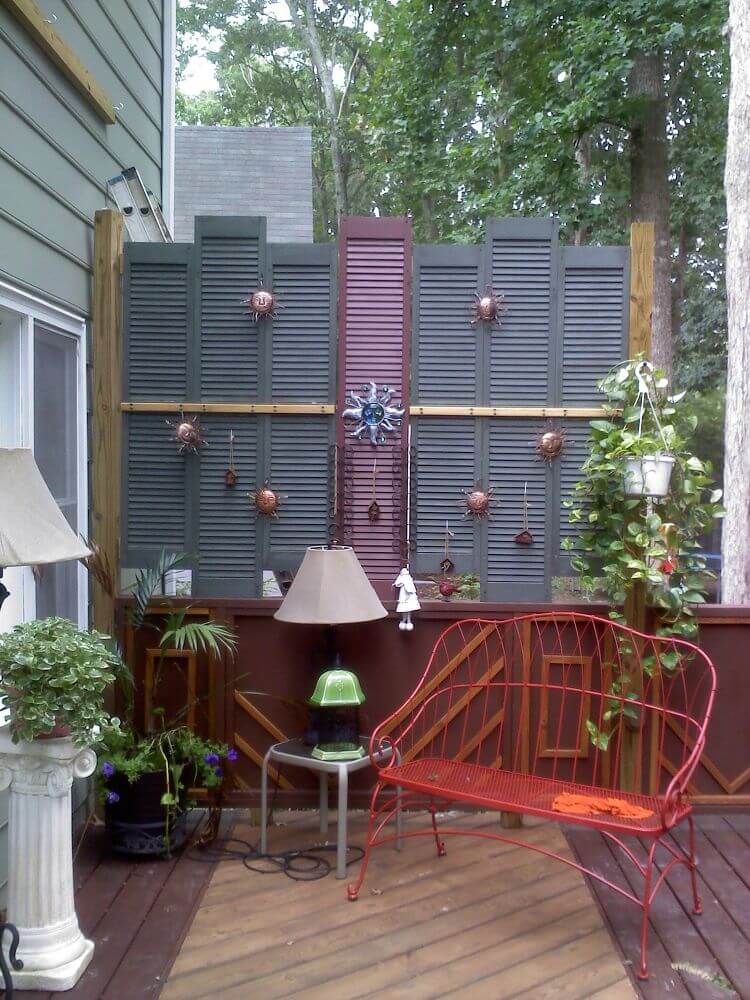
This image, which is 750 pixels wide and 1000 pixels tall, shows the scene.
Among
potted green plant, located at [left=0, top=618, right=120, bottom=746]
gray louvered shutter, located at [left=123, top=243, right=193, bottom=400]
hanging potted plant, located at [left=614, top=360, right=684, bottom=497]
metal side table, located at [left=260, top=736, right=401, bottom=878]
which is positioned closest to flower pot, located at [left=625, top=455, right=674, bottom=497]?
hanging potted plant, located at [left=614, top=360, right=684, bottom=497]

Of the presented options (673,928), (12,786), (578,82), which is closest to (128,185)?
Answer: (12,786)

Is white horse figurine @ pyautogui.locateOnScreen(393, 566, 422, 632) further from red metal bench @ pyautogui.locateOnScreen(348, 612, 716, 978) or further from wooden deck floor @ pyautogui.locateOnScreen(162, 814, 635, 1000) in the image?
wooden deck floor @ pyautogui.locateOnScreen(162, 814, 635, 1000)

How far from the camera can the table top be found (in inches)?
120

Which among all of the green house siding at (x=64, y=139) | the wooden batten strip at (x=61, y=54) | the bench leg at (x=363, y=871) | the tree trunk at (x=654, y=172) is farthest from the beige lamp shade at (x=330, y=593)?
the tree trunk at (x=654, y=172)

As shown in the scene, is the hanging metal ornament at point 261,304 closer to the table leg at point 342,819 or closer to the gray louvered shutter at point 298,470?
the gray louvered shutter at point 298,470

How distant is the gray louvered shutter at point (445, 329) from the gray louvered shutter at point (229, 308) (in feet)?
2.00

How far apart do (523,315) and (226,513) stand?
140 centimetres

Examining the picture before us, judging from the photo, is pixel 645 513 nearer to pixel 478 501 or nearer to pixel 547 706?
pixel 478 501

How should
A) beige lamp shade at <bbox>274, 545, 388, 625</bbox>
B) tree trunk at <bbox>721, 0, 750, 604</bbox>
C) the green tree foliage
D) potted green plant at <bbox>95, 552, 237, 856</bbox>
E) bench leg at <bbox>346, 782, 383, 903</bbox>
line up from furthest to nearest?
the green tree foliage < tree trunk at <bbox>721, 0, 750, 604</bbox> < beige lamp shade at <bbox>274, 545, 388, 625</bbox> < potted green plant at <bbox>95, 552, 237, 856</bbox> < bench leg at <bbox>346, 782, 383, 903</bbox>

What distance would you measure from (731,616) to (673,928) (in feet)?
4.19

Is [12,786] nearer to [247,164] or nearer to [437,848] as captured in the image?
[437,848]

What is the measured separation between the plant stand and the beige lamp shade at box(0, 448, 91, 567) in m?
0.60

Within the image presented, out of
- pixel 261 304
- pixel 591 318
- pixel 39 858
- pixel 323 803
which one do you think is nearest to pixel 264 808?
pixel 323 803

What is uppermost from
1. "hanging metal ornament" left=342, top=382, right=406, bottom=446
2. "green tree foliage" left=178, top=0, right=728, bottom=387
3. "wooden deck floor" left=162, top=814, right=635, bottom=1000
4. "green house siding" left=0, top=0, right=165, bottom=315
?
"green tree foliage" left=178, top=0, right=728, bottom=387
